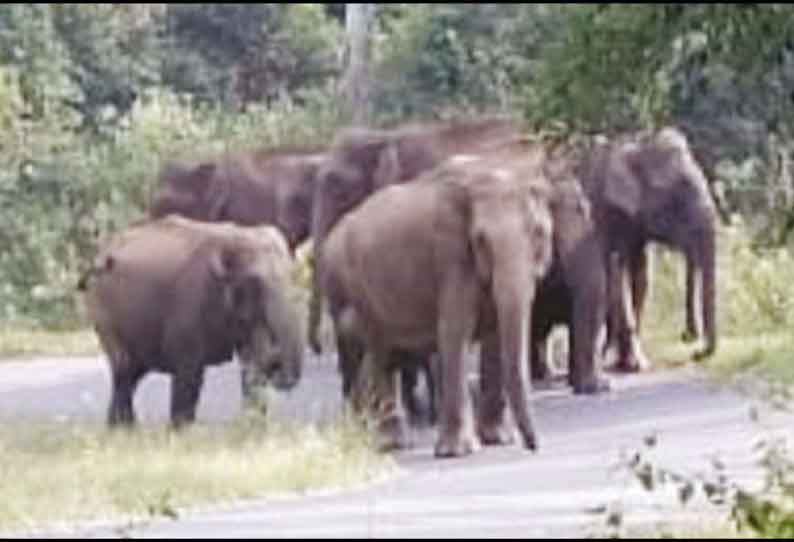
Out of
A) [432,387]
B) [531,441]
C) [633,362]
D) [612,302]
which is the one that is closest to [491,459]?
[531,441]

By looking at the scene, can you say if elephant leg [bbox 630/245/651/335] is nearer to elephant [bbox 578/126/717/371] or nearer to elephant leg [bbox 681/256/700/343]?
elephant [bbox 578/126/717/371]

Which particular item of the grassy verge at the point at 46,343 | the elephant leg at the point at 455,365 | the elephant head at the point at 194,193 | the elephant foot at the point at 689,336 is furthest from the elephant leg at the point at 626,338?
the elephant head at the point at 194,193

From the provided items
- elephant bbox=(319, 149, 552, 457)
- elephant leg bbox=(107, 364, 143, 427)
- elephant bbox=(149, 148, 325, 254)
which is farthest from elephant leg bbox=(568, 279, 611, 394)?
elephant bbox=(149, 148, 325, 254)

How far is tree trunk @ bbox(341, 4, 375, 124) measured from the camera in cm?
2154

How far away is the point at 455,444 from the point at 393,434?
684 mm

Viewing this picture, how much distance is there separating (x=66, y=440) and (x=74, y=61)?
7.00 feet

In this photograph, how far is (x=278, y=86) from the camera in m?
20.3

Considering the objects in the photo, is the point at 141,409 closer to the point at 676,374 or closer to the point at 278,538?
the point at 676,374

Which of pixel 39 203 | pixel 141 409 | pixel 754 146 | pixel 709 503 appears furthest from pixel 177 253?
pixel 39 203

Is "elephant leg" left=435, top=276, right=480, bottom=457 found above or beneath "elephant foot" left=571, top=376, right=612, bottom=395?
above

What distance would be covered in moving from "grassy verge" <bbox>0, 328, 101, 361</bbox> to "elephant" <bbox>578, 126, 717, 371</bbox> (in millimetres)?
5077

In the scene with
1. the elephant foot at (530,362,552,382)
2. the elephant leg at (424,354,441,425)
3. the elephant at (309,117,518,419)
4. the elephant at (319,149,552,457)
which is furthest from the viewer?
the elephant at (309,117,518,419)

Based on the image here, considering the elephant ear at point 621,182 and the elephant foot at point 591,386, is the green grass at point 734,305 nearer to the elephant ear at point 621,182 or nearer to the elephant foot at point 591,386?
the elephant ear at point 621,182

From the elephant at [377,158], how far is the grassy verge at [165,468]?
11.0 feet
